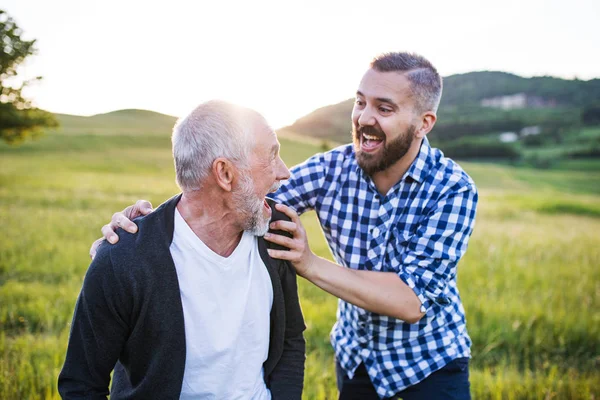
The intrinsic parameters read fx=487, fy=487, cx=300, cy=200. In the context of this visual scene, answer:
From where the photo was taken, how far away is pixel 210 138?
2422 millimetres

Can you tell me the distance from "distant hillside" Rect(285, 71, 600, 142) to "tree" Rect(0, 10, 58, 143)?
2258 inches

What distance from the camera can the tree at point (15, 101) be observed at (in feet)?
104

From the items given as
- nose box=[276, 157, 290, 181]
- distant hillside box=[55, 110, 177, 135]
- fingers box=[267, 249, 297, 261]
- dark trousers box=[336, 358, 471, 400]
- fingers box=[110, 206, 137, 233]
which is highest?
distant hillside box=[55, 110, 177, 135]

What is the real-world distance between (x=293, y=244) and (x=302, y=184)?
3.41ft

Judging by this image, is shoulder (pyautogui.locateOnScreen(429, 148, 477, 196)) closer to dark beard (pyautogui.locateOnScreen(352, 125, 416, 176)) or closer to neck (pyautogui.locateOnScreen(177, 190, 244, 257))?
dark beard (pyautogui.locateOnScreen(352, 125, 416, 176))

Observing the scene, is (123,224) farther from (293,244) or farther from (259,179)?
(293,244)

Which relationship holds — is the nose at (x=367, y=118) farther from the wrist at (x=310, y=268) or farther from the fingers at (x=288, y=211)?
the wrist at (x=310, y=268)

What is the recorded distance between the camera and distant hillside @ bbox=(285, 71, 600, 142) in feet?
261

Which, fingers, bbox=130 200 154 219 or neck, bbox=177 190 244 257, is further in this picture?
fingers, bbox=130 200 154 219

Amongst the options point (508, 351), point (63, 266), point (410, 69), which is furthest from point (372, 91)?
point (63, 266)

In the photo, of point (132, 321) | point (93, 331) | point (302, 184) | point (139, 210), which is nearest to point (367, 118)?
point (302, 184)

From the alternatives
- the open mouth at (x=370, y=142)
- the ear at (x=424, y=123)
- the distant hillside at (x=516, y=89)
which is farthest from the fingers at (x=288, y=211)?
the distant hillside at (x=516, y=89)

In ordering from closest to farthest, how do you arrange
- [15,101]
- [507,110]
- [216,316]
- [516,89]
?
[216,316] < [15,101] < [507,110] < [516,89]

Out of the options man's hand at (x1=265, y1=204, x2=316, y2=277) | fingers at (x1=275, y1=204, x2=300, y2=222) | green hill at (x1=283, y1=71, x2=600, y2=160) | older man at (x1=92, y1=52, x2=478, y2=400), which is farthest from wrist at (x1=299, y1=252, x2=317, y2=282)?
green hill at (x1=283, y1=71, x2=600, y2=160)
